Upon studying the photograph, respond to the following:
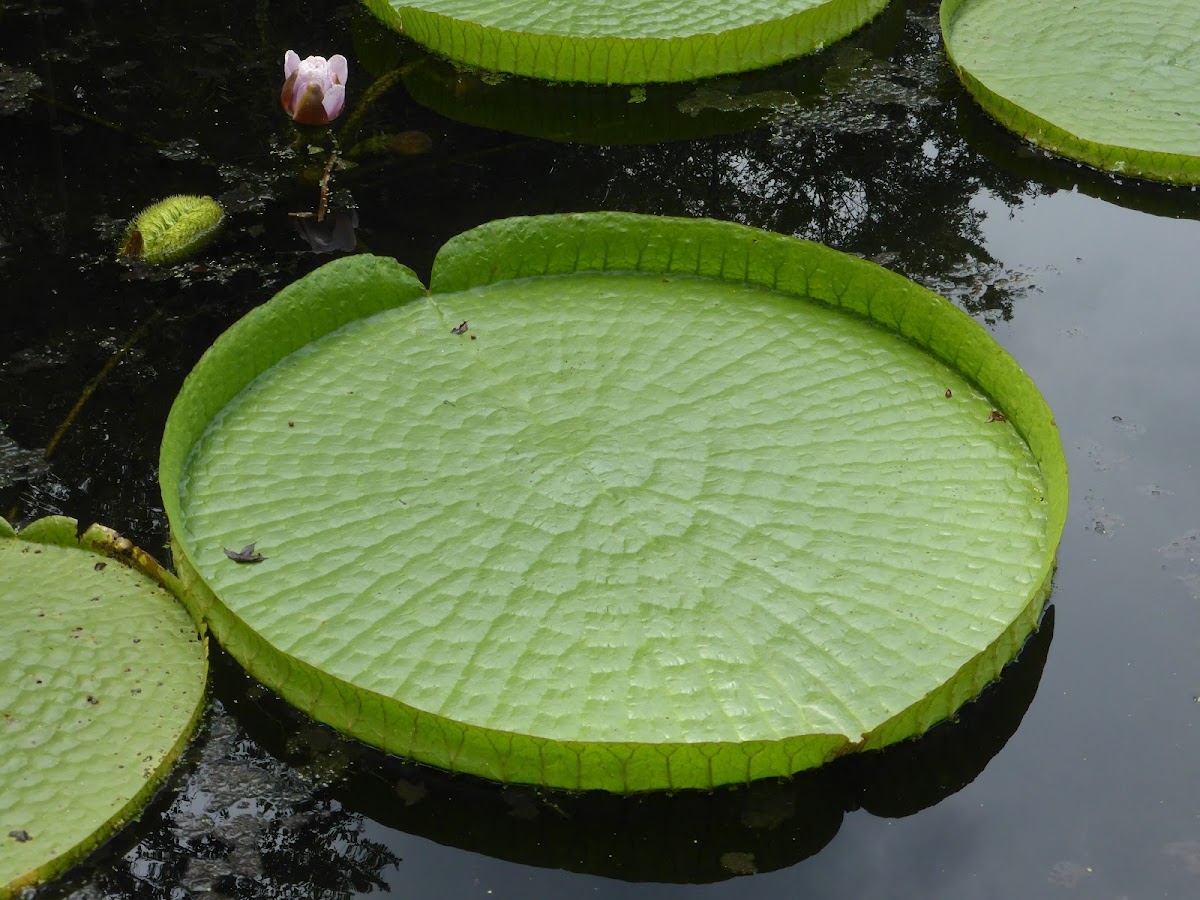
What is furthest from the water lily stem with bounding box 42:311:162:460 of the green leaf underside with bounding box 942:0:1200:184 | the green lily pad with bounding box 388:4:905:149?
the green leaf underside with bounding box 942:0:1200:184

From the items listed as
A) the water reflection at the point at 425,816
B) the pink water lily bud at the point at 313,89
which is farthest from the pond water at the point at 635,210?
the pink water lily bud at the point at 313,89

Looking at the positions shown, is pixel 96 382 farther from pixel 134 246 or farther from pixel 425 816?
pixel 425 816

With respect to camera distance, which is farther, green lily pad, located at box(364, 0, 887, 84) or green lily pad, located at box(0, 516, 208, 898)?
green lily pad, located at box(364, 0, 887, 84)

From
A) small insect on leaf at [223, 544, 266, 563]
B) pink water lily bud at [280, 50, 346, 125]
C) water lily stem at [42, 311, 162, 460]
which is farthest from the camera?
pink water lily bud at [280, 50, 346, 125]

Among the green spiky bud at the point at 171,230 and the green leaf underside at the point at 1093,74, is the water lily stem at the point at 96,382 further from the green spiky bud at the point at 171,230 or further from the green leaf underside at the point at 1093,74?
the green leaf underside at the point at 1093,74

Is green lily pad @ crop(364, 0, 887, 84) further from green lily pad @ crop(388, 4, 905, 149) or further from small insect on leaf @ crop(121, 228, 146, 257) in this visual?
small insect on leaf @ crop(121, 228, 146, 257)

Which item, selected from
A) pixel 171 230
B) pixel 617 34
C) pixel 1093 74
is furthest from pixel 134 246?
pixel 1093 74
